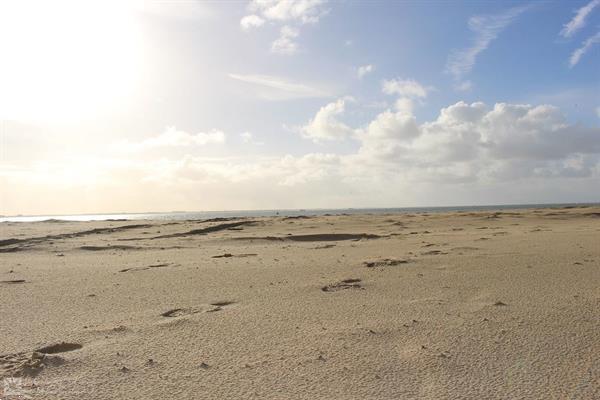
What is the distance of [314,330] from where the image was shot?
11.8 feet

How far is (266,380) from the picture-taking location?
8.85ft

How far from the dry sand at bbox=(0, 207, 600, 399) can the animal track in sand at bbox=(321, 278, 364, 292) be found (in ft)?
0.12

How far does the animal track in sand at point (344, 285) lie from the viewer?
16.9 ft

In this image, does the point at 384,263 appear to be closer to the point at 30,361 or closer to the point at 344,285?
the point at 344,285

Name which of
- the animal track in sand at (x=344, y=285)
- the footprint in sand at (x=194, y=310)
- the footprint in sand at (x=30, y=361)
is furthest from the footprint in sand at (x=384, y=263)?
the footprint in sand at (x=30, y=361)

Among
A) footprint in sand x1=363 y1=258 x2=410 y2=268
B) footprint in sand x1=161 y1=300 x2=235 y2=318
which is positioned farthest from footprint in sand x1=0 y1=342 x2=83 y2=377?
footprint in sand x1=363 y1=258 x2=410 y2=268

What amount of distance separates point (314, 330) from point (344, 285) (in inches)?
70.7

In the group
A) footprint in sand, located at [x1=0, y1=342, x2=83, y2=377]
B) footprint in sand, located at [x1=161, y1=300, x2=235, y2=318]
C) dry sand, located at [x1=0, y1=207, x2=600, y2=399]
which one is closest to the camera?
dry sand, located at [x1=0, y1=207, x2=600, y2=399]

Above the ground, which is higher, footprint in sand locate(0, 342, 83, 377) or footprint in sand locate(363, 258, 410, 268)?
footprint in sand locate(363, 258, 410, 268)

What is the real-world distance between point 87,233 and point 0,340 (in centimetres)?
1416

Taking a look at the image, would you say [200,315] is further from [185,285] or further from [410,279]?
[410,279]

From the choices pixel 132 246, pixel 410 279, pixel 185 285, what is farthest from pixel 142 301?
pixel 132 246

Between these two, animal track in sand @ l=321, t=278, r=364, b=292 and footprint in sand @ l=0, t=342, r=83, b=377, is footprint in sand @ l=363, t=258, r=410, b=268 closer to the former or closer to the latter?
animal track in sand @ l=321, t=278, r=364, b=292

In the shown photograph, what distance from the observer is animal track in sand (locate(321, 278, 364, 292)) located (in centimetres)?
516
